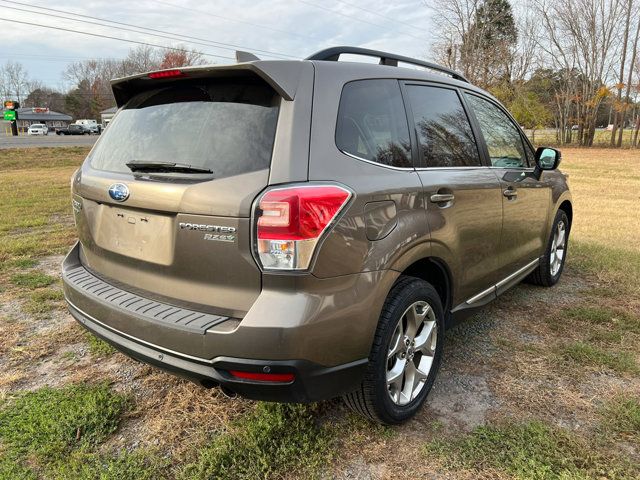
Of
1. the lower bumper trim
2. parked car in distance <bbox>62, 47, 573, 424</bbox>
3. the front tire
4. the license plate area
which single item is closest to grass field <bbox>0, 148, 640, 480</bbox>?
the front tire

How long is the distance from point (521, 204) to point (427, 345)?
1.62m

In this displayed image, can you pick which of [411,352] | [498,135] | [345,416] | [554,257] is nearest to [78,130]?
[554,257]

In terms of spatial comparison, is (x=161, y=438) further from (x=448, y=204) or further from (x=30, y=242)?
(x=30, y=242)

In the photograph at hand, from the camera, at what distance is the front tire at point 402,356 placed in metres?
2.25

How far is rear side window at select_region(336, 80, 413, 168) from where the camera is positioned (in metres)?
2.22

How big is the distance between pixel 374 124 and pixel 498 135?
1.71 m

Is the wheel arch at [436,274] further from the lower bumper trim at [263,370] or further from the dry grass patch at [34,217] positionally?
the dry grass patch at [34,217]

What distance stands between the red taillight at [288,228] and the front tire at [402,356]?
0.58 metres

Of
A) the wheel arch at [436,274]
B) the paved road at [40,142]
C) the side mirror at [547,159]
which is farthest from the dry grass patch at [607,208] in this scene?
the paved road at [40,142]

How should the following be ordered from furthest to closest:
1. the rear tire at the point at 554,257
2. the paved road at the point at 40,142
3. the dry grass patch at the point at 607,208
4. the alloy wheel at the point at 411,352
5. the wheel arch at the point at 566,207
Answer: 1. the paved road at the point at 40,142
2. the dry grass patch at the point at 607,208
3. the wheel arch at the point at 566,207
4. the rear tire at the point at 554,257
5. the alloy wheel at the point at 411,352

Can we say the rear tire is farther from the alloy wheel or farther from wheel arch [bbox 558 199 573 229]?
the alloy wheel

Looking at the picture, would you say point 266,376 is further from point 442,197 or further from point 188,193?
point 442,197

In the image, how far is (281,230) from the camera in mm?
1902

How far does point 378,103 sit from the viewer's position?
248 centimetres
